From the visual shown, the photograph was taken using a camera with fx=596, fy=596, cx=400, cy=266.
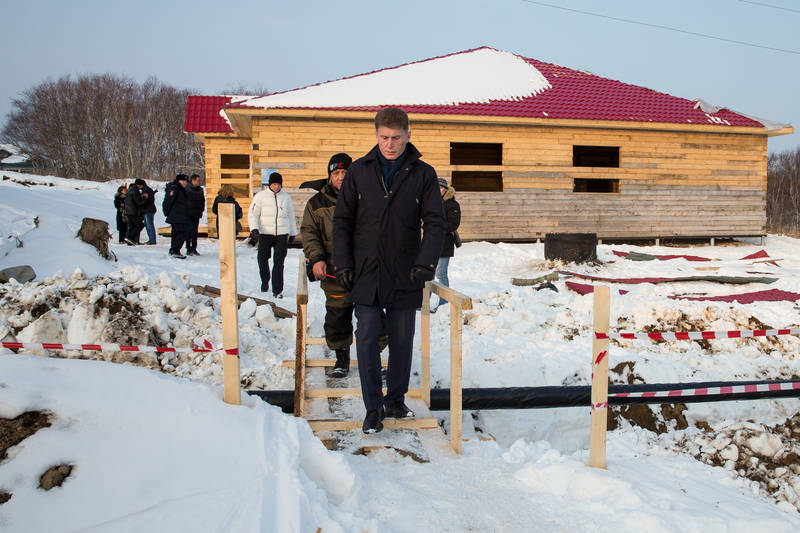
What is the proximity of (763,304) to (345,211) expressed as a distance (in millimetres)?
7147

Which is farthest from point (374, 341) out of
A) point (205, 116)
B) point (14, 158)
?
point (14, 158)

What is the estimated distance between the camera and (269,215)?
855 cm

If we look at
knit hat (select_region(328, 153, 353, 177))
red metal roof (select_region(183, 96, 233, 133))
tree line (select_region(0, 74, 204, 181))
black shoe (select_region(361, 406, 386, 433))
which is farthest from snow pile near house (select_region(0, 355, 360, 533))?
tree line (select_region(0, 74, 204, 181))

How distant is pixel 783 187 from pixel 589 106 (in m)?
38.5

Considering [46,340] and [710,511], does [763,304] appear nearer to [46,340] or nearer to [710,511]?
[710,511]

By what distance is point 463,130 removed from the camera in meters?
15.7

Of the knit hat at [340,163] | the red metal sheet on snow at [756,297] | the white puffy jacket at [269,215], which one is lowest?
the red metal sheet on snow at [756,297]

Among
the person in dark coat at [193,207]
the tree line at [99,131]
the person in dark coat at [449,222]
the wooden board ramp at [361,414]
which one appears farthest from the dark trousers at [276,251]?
the tree line at [99,131]

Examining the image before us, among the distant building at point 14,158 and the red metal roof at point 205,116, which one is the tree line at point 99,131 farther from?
the red metal roof at point 205,116

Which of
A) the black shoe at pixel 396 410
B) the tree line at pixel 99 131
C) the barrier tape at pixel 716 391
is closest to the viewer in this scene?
the black shoe at pixel 396 410

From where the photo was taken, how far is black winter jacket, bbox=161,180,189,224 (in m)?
12.3

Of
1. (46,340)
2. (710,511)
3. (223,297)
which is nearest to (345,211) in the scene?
(223,297)

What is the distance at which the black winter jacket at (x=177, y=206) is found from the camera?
40.3 feet

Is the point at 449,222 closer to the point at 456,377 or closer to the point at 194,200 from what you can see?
the point at 456,377
